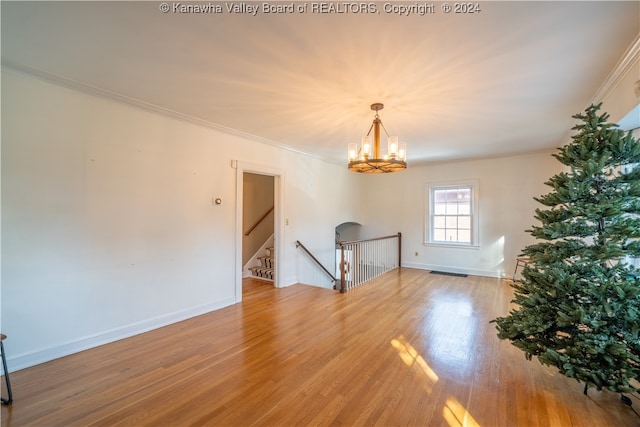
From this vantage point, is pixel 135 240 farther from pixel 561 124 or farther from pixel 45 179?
pixel 561 124

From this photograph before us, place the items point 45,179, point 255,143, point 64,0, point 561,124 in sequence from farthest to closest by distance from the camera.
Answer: point 255,143 < point 561,124 < point 45,179 < point 64,0

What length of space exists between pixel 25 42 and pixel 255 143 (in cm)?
280

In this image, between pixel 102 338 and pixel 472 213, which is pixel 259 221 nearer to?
pixel 102 338

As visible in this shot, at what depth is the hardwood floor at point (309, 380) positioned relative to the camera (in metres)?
1.96

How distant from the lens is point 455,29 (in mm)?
1916

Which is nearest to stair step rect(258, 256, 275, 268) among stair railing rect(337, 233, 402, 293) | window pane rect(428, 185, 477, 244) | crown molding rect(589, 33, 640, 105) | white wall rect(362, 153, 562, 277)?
stair railing rect(337, 233, 402, 293)

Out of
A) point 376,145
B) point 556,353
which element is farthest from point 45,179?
point 556,353

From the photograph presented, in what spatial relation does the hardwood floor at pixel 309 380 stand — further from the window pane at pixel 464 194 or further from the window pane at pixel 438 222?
the window pane at pixel 464 194

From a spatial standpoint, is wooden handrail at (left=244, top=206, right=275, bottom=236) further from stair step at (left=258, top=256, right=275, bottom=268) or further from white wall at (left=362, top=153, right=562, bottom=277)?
white wall at (left=362, top=153, right=562, bottom=277)

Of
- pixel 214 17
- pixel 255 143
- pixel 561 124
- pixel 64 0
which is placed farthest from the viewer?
pixel 255 143

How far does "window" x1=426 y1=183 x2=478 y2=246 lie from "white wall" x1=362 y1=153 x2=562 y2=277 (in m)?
0.15

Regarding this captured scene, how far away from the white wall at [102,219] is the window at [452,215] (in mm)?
4899

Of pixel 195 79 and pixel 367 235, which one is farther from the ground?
pixel 195 79

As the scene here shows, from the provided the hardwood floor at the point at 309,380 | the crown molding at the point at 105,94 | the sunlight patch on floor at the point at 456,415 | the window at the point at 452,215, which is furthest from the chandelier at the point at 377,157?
the window at the point at 452,215
